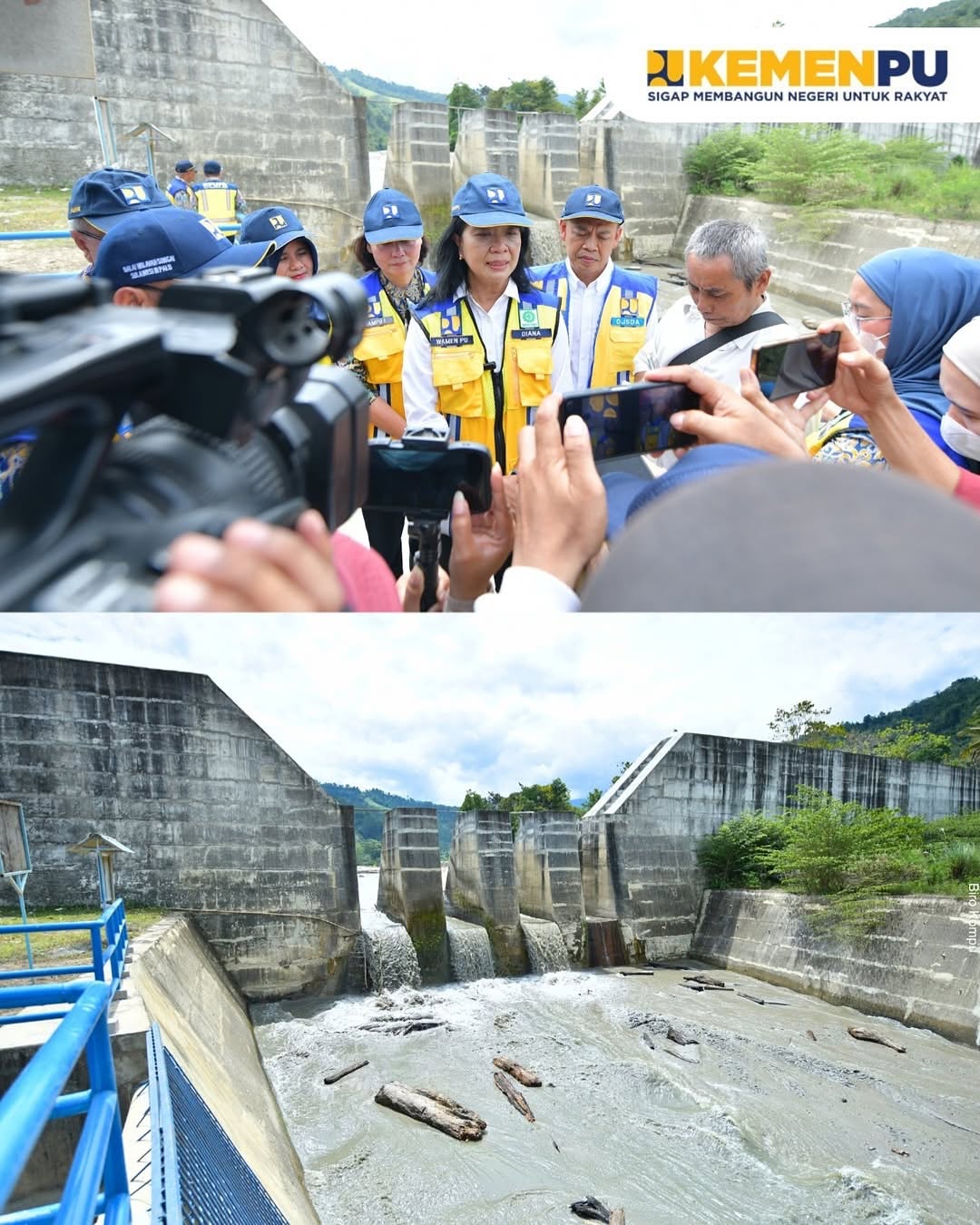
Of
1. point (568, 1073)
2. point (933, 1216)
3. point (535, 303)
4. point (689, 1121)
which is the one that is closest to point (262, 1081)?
point (568, 1073)

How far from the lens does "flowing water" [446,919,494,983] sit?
4.49 metres

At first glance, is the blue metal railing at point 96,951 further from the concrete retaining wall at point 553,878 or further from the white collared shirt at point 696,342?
the white collared shirt at point 696,342

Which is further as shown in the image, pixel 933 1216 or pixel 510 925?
pixel 510 925

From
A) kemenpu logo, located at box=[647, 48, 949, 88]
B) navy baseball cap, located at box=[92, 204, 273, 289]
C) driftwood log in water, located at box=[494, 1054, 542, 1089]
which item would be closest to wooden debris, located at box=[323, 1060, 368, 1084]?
driftwood log in water, located at box=[494, 1054, 542, 1089]

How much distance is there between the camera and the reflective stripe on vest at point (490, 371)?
96.8 inches

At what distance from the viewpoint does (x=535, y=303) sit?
2.55 m

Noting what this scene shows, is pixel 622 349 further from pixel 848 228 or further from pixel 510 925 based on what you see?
pixel 848 228

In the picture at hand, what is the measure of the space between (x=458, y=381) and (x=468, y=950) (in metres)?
3.11

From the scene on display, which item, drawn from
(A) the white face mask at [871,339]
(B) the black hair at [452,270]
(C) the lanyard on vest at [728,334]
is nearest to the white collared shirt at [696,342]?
(C) the lanyard on vest at [728,334]

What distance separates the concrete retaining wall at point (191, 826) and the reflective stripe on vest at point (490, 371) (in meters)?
1.52

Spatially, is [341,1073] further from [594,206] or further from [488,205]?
[594,206]

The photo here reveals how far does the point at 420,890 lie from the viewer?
461 centimetres

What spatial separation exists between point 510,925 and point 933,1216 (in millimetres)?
2180

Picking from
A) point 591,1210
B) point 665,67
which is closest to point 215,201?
point 665,67
